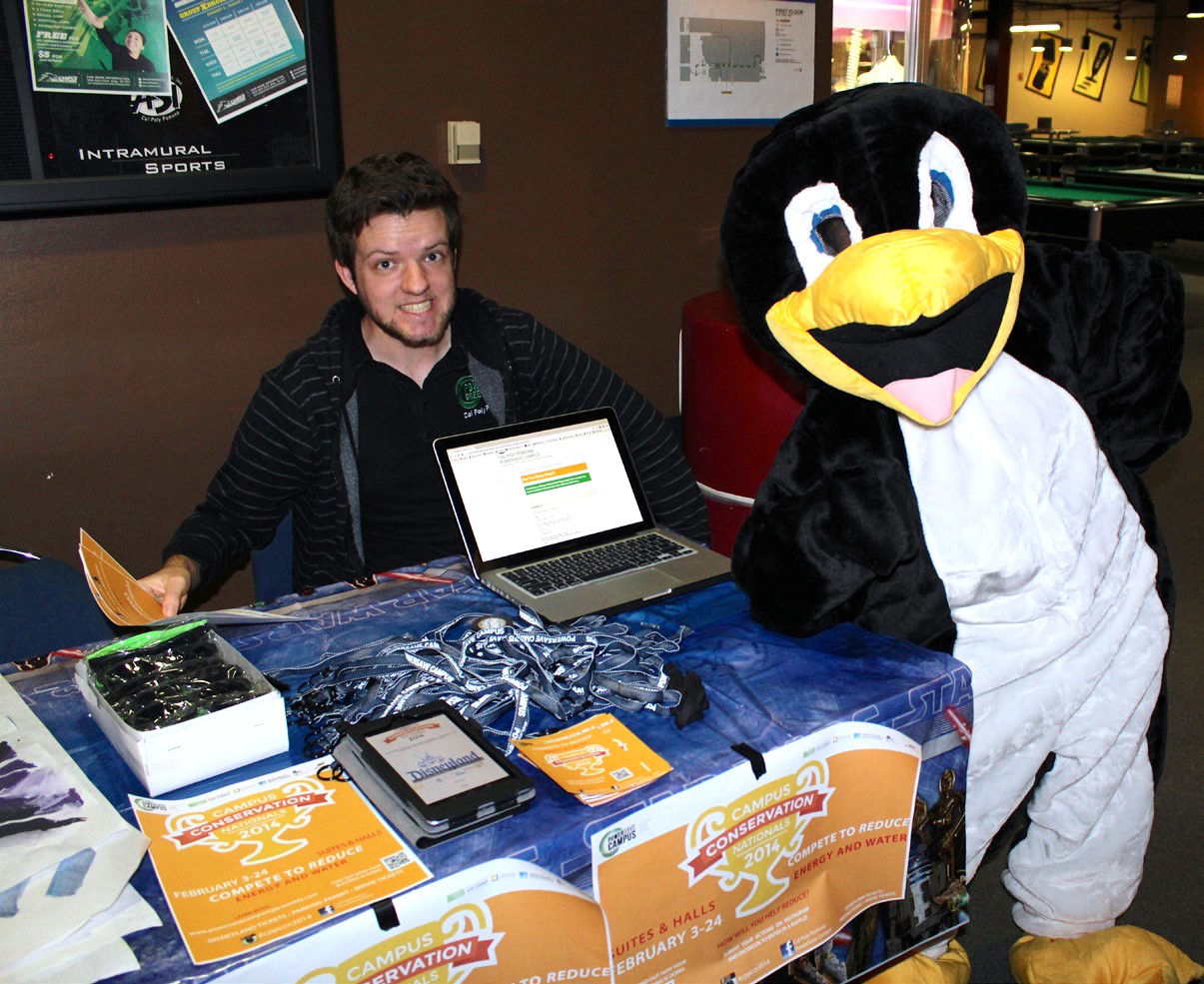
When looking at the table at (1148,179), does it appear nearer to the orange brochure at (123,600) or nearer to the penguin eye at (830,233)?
the penguin eye at (830,233)

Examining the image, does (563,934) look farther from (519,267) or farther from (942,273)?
(519,267)

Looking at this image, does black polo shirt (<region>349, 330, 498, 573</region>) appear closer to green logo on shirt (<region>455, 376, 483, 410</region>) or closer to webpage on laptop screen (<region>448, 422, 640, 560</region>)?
green logo on shirt (<region>455, 376, 483, 410</region>)

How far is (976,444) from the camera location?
52.9 inches

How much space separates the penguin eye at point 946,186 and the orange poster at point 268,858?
3.09 feet

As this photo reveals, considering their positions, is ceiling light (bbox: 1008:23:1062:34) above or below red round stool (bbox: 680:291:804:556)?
above

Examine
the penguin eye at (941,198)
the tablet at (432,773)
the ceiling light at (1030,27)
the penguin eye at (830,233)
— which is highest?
the ceiling light at (1030,27)

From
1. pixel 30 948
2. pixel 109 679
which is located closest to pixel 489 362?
pixel 109 679

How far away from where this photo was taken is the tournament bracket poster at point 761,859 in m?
1.08

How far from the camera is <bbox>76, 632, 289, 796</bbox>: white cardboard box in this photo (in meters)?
1.08

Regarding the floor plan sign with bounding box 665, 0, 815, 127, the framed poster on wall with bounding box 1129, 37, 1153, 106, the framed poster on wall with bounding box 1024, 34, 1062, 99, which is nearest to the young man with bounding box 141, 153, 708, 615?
the floor plan sign with bounding box 665, 0, 815, 127

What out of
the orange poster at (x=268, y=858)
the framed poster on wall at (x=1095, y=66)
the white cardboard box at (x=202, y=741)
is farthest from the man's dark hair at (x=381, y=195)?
the framed poster on wall at (x=1095, y=66)

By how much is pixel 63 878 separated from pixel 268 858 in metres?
0.17

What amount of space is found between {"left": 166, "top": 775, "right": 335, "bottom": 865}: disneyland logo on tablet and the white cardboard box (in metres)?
0.06

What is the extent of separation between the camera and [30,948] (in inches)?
33.3
